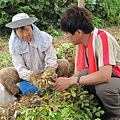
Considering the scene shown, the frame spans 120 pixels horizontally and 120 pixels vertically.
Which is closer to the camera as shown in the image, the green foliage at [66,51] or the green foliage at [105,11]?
the green foliage at [66,51]

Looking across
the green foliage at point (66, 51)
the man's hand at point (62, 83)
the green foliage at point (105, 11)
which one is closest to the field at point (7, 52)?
the man's hand at point (62, 83)

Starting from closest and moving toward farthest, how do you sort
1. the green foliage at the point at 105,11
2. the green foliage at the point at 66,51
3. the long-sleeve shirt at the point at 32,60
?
the long-sleeve shirt at the point at 32,60
the green foliage at the point at 66,51
the green foliage at the point at 105,11

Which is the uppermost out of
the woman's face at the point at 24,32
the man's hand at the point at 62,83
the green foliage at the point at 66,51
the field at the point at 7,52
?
the woman's face at the point at 24,32

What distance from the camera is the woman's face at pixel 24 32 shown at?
2826 millimetres

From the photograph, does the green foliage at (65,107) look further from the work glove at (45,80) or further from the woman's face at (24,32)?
the woman's face at (24,32)

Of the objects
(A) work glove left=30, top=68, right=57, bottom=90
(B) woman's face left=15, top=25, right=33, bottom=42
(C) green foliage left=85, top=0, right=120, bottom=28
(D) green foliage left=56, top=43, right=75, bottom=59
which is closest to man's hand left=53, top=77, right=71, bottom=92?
(A) work glove left=30, top=68, right=57, bottom=90

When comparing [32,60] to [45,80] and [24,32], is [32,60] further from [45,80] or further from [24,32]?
[45,80]

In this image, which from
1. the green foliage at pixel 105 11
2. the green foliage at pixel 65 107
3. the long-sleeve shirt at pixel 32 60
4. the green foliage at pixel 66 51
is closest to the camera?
the green foliage at pixel 65 107

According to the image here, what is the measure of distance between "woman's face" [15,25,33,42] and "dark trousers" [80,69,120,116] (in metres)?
0.80

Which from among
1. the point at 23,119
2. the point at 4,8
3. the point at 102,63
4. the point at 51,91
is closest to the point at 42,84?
the point at 51,91

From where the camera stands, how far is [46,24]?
20.4 feet

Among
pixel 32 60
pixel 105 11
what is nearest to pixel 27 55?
pixel 32 60

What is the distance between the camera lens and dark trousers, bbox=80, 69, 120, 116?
8.51 ft

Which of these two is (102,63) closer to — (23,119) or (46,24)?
(23,119)
